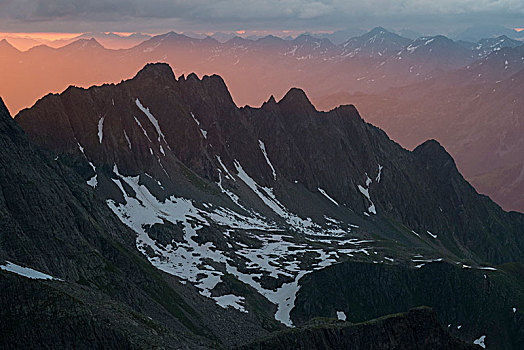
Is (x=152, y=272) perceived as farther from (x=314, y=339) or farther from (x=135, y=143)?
(x=135, y=143)

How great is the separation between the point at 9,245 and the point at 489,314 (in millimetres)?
91087

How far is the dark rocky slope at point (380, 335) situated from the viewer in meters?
68.9

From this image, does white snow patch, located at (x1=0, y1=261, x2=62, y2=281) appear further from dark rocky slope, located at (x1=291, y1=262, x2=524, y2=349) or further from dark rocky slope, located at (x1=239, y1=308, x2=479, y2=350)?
dark rocky slope, located at (x1=291, y1=262, x2=524, y2=349)

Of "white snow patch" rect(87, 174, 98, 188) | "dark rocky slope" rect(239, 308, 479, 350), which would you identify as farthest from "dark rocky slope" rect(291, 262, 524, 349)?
"white snow patch" rect(87, 174, 98, 188)

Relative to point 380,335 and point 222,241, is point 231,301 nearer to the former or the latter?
point 222,241

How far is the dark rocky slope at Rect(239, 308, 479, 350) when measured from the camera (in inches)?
2712

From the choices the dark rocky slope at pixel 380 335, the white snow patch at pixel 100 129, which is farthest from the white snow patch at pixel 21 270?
the white snow patch at pixel 100 129

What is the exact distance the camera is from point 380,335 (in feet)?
234

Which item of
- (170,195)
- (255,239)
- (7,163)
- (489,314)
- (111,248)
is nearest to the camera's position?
(7,163)

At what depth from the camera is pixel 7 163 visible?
96.5 meters

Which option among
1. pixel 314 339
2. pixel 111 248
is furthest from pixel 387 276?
pixel 314 339

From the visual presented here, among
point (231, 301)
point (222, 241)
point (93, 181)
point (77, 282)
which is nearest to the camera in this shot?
point (77, 282)

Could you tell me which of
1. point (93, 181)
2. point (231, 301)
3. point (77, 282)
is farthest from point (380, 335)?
point (93, 181)

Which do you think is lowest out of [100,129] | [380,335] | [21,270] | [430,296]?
[380,335]
